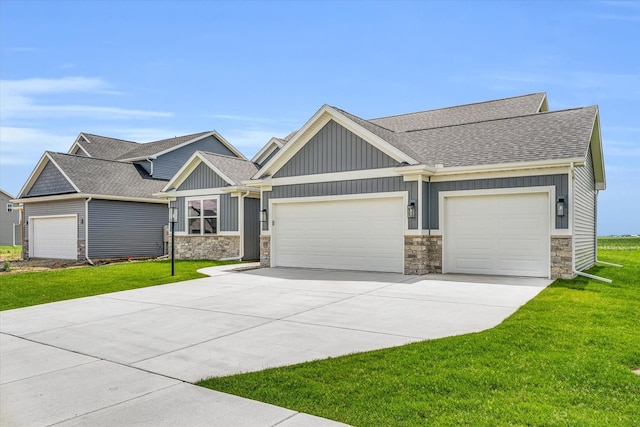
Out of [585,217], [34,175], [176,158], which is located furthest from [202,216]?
[585,217]

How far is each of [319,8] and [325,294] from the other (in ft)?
27.7

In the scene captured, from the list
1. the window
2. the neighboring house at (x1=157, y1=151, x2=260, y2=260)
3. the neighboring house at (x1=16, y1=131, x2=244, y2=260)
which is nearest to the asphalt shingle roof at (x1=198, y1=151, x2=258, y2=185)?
the neighboring house at (x1=157, y1=151, x2=260, y2=260)

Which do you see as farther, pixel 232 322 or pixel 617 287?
pixel 617 287

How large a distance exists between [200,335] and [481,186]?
8.55m

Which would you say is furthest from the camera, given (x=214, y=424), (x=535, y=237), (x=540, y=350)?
(x=535, y=237)

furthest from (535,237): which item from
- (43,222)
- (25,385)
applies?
(43,222)

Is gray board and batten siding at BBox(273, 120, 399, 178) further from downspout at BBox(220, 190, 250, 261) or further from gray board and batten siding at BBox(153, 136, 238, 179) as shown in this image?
gray board and batten siding at BBox(153, 136, 238, 179)

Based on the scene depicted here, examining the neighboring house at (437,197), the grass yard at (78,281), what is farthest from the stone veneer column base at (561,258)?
the grass yard at (78,281)

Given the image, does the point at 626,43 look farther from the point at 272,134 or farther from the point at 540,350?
the point at 272,134

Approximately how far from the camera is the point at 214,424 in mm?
3643

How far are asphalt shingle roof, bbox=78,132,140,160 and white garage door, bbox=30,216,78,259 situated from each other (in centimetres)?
781

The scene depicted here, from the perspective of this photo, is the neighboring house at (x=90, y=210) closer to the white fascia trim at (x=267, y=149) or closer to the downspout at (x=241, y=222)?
the white fascia trim at (x=267, y=149)

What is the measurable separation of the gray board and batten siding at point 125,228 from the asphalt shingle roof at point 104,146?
955cm

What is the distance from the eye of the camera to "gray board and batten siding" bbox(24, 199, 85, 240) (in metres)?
20.3
